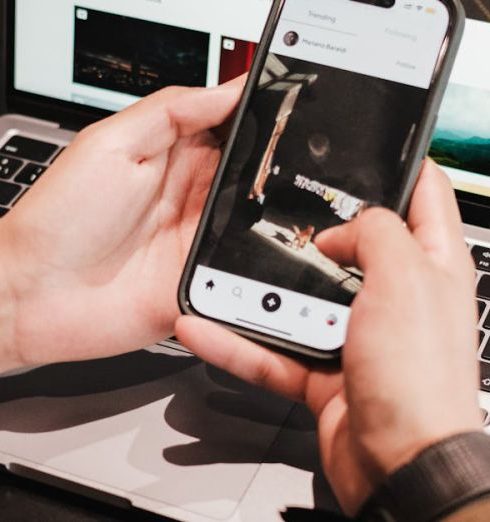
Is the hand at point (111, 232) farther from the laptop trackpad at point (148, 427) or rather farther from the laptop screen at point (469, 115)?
the laptop screen at point (469, 115)

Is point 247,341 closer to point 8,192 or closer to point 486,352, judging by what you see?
point 486,352

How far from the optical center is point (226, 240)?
48cm

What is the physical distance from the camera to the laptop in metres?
0.46

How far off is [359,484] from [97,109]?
0.43 meters

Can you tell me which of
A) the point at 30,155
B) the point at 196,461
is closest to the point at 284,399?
the point at 196,461

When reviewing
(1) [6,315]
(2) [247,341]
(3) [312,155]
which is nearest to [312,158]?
(3) [312,155]

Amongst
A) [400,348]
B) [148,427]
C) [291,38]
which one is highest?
[291,38]

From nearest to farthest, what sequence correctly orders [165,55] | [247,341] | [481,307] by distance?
[247,341]
[481,307]
[165,55]

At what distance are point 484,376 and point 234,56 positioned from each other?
0.31 metres

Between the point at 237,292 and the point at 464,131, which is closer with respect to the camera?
the point at 237,292

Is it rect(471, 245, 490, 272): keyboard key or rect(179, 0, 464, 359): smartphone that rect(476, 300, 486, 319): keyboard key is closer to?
rect(471, 245, 490, 272): keyboard key

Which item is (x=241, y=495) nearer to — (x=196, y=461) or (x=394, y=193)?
(x=196, y=461)

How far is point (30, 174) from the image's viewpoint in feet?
2.16

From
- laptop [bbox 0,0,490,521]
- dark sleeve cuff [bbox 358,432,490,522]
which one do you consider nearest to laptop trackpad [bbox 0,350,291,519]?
laptop [bbox 0,0,490,521]
